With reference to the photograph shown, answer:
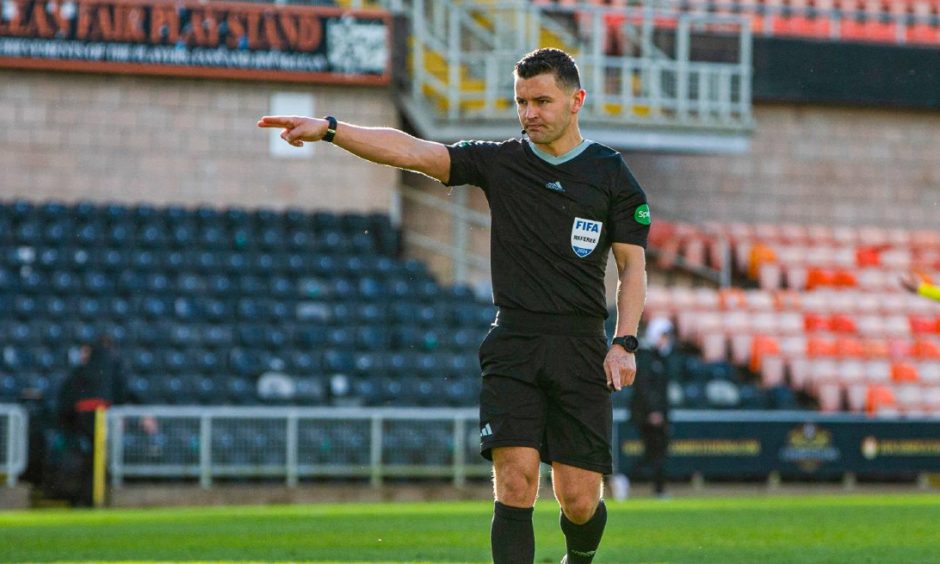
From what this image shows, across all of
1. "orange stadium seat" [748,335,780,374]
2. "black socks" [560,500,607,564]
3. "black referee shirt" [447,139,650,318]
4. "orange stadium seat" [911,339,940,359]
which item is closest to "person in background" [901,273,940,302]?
"black socks" [560,500,607,564]

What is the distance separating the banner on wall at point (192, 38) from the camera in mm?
26906

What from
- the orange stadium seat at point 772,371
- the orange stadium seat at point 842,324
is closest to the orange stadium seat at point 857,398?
the orange stadium seat at point 772,371

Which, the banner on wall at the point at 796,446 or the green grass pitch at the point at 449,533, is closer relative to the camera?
the green grass pitch at the point at 449,533

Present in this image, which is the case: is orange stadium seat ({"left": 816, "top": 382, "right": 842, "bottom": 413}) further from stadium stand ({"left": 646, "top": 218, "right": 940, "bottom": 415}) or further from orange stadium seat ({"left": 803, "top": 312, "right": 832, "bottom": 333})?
orange stadium seat ({"left": 803, "top": 312, "right": 832, "bottom": 333})

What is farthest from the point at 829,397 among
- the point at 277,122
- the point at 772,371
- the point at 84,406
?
the point at 277,122

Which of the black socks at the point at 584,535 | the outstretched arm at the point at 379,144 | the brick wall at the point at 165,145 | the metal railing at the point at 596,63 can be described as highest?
the metal railing at the point at 596,63

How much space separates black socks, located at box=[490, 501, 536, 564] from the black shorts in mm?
259

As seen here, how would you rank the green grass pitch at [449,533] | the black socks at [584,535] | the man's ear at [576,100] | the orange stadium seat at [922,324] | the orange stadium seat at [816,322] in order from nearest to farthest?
the man's ear at [576,100], the black socks at [584,535], the green grass pitch at [449,533], the orange stadium seat at [816,322], the orange stadium seat at [922,324]

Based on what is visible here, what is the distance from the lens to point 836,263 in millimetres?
29906

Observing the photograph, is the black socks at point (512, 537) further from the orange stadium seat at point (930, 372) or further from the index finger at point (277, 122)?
the orange stadium seat at point (930, 372)

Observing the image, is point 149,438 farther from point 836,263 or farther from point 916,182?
point 916,182

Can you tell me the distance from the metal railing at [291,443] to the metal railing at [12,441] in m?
0.99

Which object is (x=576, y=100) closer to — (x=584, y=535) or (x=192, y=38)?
(x=584, y=535)

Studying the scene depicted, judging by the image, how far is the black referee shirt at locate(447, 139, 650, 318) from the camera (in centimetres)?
756
